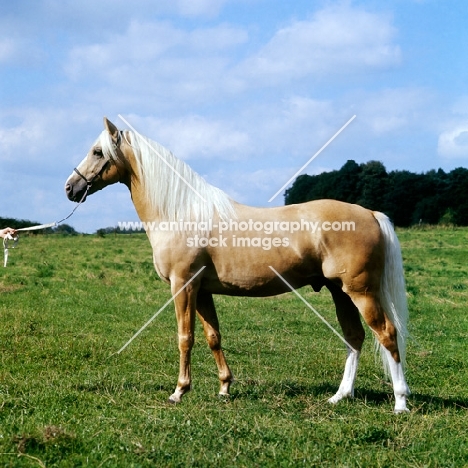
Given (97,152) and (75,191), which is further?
(75,191)

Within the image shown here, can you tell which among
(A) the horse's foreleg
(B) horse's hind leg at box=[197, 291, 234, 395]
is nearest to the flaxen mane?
(A) the horse's foreleg

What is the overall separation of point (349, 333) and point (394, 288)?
0.88 meters

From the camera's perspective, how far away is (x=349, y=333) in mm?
7066

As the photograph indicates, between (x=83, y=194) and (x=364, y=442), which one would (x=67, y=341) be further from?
(x=364, y=442)

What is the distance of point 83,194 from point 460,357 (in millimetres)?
6398

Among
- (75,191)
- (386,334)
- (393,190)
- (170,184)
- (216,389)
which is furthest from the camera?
(393,190)

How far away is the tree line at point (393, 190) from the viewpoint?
67438mm

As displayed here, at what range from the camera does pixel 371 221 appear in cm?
652

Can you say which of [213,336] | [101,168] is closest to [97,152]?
[101,168]

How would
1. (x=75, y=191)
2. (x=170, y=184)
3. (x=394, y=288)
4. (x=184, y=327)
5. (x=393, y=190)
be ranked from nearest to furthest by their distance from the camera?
(x=394, y=288)
(x=184, y=327)
(x=170, y=184)
(x=75, y=191)
(x=393, y=190)

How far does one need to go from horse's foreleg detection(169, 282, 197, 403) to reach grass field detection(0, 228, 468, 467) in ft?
0.55

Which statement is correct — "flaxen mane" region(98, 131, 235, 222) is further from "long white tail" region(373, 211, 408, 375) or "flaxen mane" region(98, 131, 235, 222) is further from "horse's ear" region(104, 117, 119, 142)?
"long white tail" region(373, 211, 408, 375)

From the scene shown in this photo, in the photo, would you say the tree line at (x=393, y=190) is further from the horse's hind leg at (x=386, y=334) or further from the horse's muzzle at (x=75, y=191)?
the horse's hind leg at (x=386, y=334)

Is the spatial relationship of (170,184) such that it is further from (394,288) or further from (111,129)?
(394,288)
